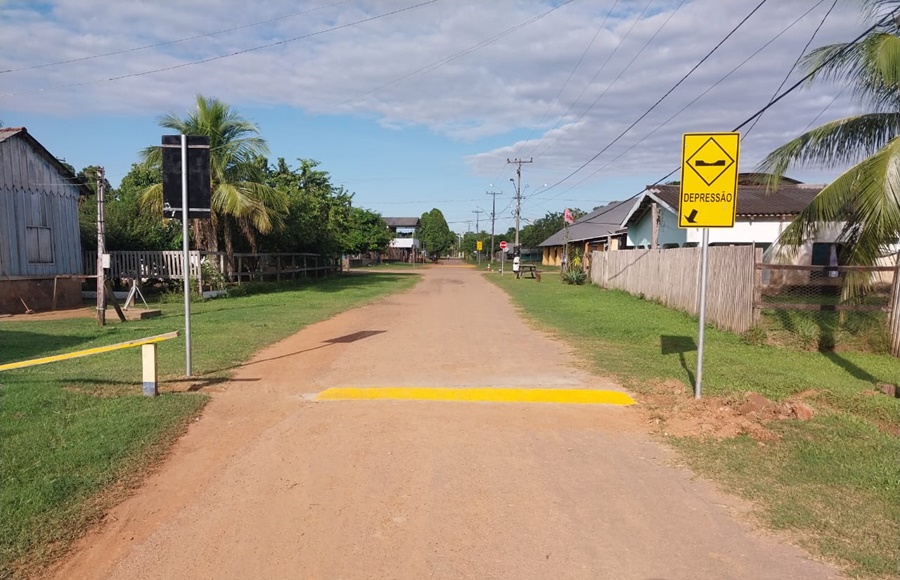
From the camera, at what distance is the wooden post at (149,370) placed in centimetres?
706

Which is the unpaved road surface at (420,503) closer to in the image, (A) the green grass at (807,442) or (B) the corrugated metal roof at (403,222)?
(A) the green grass at (807,442)

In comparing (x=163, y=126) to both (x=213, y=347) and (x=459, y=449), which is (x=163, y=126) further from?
(x=459, y=449)

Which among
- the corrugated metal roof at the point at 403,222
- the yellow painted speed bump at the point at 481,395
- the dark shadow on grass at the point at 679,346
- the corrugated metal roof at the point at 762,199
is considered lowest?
the yellow painted speed bump at the point at 481,395

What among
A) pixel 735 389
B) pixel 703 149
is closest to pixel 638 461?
pixel 735 389

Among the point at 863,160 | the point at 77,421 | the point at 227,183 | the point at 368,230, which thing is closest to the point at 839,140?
the point at 863,160

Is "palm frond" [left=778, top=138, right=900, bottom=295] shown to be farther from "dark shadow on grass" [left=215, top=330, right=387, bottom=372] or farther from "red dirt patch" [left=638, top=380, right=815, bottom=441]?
"dark shadow on grass" [left=215, top=330, right=387, bottom=372]

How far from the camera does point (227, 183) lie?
2325 cm

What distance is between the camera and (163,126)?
2248 centimetres

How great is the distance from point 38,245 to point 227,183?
6.85 metres

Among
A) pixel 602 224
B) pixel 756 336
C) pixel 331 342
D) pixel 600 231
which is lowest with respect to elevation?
pixel 331 342

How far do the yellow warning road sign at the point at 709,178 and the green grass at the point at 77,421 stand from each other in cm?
607

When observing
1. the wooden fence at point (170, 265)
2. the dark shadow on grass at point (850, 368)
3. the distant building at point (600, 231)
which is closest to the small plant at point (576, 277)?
the distant building at point (600, 231)

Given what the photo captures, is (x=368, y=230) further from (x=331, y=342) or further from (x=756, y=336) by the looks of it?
(x=756, y=336)

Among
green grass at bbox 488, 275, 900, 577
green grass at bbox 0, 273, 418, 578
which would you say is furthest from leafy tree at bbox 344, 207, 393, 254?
green grass at bbox 488, 275, 900, 577
